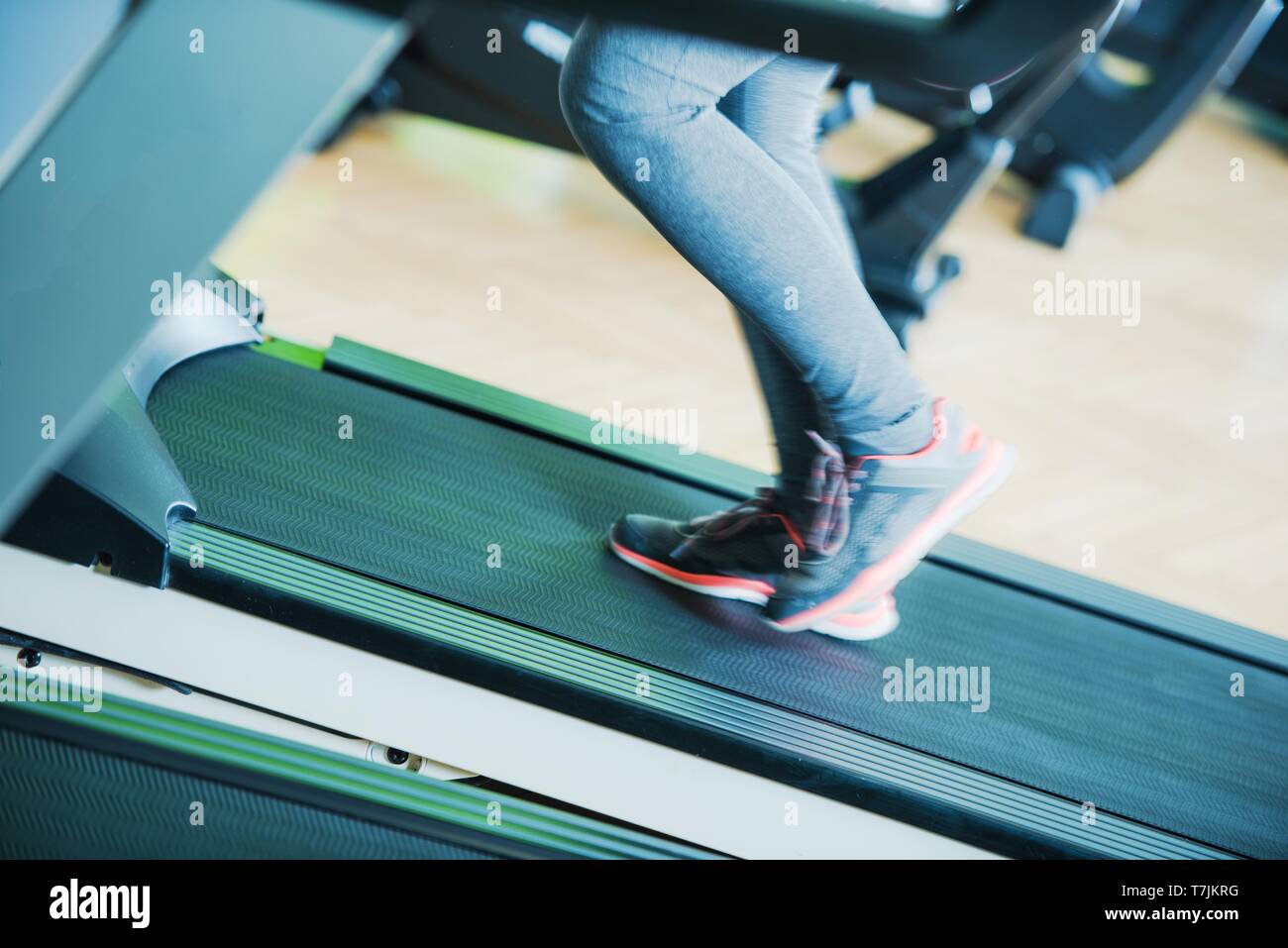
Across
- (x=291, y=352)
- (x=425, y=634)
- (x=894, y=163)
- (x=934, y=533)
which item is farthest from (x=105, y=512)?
(x=894, y=163)

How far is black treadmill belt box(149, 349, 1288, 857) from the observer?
1.29 meters

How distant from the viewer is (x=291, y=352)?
1736mm

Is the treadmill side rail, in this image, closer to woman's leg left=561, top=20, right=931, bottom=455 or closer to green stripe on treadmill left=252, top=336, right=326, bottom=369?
green stripe on treadmill left=252, top=336, right=326, bottom=369

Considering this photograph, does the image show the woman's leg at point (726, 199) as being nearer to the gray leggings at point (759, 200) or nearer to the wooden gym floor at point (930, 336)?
the gray leggings at point (759, 200)

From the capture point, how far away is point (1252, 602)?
1.98 meters

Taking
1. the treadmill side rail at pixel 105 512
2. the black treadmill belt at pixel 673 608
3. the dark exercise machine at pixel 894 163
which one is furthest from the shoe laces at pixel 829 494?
the dark exercise machine at pixel 894 163

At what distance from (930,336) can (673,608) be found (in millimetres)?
1412

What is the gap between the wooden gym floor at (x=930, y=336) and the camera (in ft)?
6.84

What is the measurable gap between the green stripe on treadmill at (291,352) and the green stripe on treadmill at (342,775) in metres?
0.73

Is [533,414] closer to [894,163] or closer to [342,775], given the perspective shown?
[342,775]

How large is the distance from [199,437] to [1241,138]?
14.0ft
